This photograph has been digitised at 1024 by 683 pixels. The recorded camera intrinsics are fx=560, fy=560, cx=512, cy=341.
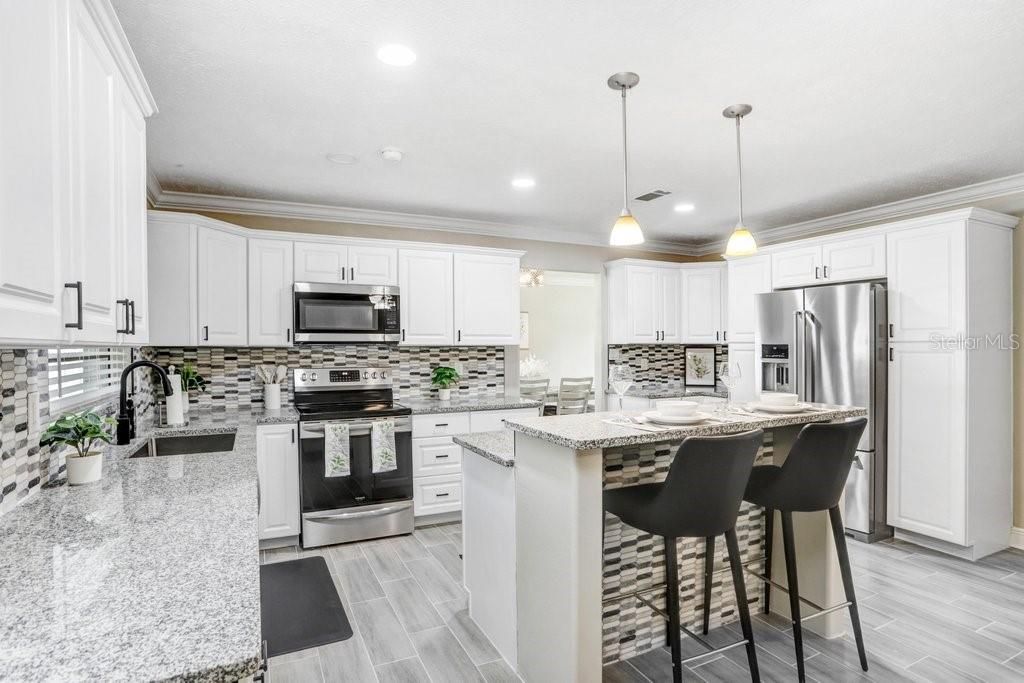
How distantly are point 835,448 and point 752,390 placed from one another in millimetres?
2620

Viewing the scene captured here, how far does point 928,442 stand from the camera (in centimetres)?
361

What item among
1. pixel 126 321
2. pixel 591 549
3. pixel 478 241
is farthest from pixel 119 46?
Result: pixel 478 241

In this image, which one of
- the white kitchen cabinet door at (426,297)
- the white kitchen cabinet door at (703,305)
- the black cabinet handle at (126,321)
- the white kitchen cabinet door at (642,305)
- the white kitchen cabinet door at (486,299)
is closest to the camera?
the black cabinet handle at (126,321)

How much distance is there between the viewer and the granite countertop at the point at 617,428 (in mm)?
1836

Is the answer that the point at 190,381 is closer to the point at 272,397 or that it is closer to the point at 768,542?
the point at 272,397

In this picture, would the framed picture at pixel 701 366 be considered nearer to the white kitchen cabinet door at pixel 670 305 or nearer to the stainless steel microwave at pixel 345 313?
the white kitchen cabinet door at pixel 670 305

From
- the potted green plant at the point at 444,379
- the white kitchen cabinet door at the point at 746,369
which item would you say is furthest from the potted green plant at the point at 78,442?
the white kitchen cabinet door at the point at 746,369

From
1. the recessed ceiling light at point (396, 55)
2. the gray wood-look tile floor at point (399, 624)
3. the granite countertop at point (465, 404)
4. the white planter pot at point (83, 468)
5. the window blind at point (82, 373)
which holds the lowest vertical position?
the gray wood-look tile floor at point (399, 624)

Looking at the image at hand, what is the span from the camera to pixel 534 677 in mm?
2111

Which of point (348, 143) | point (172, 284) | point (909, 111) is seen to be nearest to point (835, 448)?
point (909, 111)

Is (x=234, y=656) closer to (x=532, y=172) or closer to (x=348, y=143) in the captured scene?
(x=348, y=143)

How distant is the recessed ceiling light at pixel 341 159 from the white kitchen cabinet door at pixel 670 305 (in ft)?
11.0

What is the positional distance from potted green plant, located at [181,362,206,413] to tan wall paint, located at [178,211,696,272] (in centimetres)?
113

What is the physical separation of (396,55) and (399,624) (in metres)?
2.52
